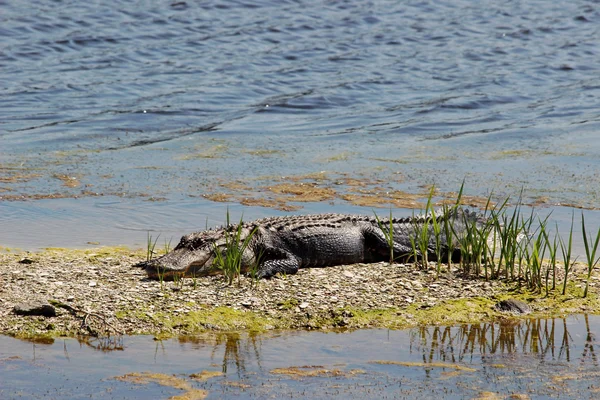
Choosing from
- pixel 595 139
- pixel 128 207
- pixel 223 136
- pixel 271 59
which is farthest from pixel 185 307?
pixel 271 59

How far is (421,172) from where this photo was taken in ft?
36.4

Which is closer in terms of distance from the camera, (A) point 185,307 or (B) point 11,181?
(A) point 185,307

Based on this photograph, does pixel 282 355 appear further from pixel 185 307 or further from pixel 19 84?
pixel 19 84

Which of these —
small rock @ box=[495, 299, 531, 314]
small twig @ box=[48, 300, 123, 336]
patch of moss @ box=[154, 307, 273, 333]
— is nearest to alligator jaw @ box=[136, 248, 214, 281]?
patch of moss @ box=[154, 307, 273, 333]

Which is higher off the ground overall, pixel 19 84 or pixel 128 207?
pixel 19 84

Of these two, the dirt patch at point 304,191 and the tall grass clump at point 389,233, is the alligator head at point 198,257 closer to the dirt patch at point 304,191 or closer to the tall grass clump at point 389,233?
the tall grass clump at point 389,233

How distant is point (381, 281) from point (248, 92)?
10.1 metres

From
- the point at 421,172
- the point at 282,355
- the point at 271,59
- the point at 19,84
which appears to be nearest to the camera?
the point at 282,355

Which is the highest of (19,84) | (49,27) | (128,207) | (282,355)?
(49,27)

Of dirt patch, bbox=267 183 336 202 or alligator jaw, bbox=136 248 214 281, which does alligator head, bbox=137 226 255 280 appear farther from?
dirt patch, bbox=267 183 336 202

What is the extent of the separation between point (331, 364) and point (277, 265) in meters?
2.09

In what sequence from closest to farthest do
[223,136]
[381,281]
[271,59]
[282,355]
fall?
[282,355] → [381,281] → [223,136] → [271,59]

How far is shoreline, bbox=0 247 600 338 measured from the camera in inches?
211

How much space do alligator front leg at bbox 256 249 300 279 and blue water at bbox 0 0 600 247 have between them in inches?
66.0
